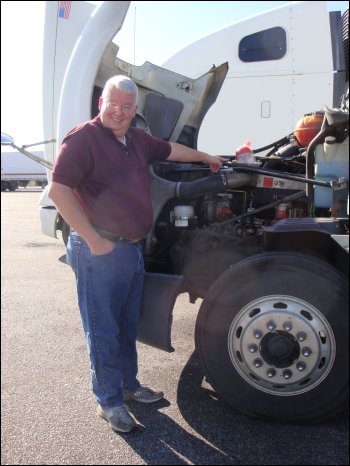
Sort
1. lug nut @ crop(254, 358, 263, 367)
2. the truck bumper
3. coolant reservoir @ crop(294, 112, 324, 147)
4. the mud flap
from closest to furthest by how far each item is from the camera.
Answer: lug nut @ crop(254, 358, 263, 367) < the mud flap < coolant reservoir @ crop(294, 112, 324, 147) < the truck bumper

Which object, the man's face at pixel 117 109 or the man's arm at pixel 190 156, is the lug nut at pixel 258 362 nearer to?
the man's arm at pixel 190 156

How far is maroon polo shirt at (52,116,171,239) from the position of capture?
245 centimetres

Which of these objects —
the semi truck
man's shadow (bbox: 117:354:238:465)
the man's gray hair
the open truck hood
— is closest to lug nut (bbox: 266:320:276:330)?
the semi truck

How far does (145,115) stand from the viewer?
150 inches

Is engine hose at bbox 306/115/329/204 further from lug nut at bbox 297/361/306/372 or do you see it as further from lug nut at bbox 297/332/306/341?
lug nut at bbox 297/361/306/372

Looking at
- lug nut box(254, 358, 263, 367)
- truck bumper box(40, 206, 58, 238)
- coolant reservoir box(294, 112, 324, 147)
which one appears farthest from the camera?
truck bumper box(40, 206, 58, 238)

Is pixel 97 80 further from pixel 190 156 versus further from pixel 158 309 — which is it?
pixel 158 309

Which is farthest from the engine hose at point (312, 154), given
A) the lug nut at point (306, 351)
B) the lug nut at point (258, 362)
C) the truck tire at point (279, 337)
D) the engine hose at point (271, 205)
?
the lug nut at point (258, 362)

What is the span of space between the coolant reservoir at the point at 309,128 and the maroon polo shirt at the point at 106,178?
1403 mm

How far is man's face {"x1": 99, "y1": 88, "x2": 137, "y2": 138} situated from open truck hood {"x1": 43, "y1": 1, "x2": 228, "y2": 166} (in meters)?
0.53

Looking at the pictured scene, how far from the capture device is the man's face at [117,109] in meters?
2.56

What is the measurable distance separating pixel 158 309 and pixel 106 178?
2.91 feet

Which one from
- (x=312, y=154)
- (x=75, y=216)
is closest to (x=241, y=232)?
(x=312, y=154)

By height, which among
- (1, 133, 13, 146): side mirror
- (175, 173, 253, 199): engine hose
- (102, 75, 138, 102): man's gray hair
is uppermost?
(102, 75, 138, 102): man's gray hair
